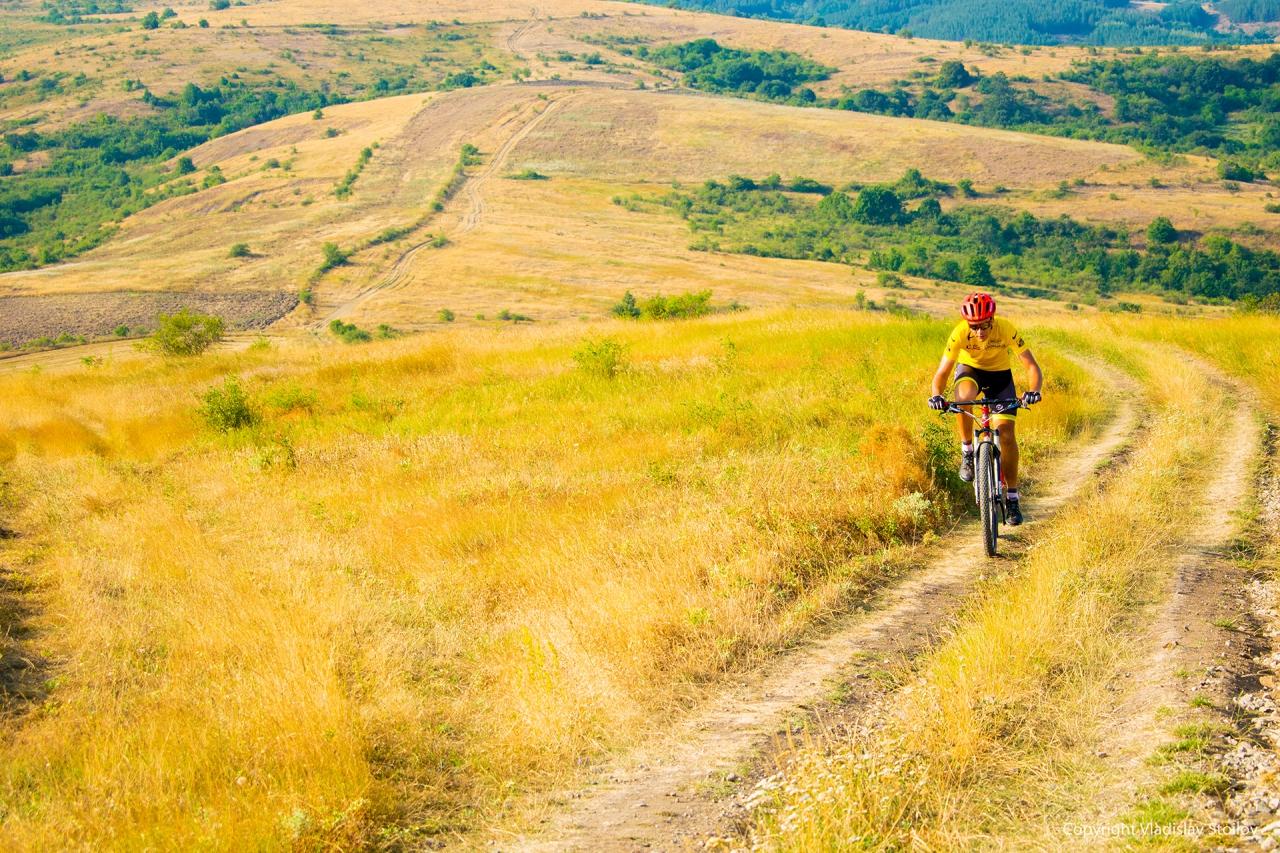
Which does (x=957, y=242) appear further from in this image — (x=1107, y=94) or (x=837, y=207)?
(x=1107, y=94)

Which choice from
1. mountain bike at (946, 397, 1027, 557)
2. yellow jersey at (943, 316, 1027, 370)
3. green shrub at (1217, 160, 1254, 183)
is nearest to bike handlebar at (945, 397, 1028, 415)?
mountain bike at (946, 397, 1027, 557)

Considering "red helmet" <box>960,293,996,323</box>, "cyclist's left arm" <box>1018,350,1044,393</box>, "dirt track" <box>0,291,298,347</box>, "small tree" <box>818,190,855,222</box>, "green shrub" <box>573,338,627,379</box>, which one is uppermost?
"red helmet" <box>960,293,996,323</box>

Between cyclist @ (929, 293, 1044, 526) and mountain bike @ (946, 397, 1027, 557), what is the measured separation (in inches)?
2.9

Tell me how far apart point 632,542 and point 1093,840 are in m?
4.34

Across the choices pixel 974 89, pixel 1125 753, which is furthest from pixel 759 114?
pixel 1125 753

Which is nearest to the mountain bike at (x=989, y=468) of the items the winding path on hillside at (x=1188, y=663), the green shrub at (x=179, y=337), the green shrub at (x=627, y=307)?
the winding path on hillside at (x=1188, y=663)

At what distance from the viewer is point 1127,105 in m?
168

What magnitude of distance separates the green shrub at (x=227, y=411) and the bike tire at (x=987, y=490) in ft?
39.2

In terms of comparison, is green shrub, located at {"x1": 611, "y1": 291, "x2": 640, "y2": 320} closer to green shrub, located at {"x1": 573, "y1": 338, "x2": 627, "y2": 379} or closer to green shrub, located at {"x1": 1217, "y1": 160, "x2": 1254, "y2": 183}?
green shrub, located at {"x1": 573, "y1": 338, "x2": 627, "y2": 379}

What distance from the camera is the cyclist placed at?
24.8ft

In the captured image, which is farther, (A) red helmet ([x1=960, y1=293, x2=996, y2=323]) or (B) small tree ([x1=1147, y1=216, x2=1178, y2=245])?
(B) small tree ([x1=1147, y1=216, x2=1178, y2=245])

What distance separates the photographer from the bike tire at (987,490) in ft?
23.6

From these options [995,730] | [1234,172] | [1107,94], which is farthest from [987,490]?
[1107,94]

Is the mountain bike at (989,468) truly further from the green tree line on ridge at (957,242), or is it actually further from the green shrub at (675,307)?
the green tree line on ridge at (957,242)
